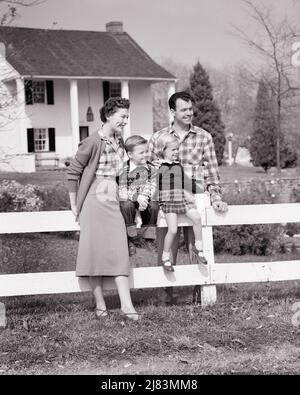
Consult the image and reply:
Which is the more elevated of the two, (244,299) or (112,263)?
(112,263)

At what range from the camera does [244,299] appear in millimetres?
6285

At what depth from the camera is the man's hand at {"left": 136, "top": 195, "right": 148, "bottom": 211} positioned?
5414 millimetres

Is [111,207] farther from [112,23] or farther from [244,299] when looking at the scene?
[112,23]

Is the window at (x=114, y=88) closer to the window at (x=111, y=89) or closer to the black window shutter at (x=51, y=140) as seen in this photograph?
the window at (x=111, y=89)

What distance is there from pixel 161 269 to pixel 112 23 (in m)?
36.2

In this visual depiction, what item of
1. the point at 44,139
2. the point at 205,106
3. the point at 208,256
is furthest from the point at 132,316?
the point at 205,106

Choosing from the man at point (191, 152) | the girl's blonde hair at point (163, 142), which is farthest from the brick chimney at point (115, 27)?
the girl's blonde hair at point (163, 142)

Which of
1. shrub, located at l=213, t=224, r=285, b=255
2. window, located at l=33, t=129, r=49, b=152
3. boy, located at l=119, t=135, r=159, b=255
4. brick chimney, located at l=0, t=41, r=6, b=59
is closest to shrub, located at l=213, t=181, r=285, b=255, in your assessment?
shrub, located at l=213, t=224, r=285, b=255

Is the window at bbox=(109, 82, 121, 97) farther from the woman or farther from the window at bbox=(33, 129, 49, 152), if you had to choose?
the woman

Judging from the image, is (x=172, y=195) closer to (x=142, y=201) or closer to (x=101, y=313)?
(x=142, y=201)

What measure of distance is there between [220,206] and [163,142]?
79cm

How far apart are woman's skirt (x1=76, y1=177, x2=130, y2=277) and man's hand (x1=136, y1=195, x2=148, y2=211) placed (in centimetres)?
18
